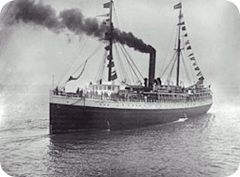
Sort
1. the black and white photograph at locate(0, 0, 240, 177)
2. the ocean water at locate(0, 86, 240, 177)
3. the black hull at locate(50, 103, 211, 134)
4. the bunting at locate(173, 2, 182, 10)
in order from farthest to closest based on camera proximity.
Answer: the black hull at locate(50, 103, 211, 134)
the bunting at locate(173, 2, 182, 10)
the black and white photograph at locate(0, 0, 240, 177)
the ocean water at locate(0, 86, 240, 177)

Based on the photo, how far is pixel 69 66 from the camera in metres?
4.04

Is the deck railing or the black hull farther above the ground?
the deck railing

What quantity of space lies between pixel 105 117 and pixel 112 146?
59cm

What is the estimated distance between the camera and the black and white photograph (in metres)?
3.95

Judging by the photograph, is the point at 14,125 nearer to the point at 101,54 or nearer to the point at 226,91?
the point at 101,54

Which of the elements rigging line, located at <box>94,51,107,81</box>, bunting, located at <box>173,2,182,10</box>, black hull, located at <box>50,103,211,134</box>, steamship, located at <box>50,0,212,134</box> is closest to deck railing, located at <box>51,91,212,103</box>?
steamship, located at <box>50,0,212,134</box>

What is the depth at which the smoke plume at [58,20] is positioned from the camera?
4031 mm

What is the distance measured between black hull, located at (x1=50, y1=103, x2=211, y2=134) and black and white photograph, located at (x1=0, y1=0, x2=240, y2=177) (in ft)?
0.40

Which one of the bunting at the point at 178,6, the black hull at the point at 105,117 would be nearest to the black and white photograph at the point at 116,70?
the bunting at the point at 178,6

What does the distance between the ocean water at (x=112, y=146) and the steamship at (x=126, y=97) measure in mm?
211

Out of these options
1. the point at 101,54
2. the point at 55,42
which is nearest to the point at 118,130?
the point at 101,54

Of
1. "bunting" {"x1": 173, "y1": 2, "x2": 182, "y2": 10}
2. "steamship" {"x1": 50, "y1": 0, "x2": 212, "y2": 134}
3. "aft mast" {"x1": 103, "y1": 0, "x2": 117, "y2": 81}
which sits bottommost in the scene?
"steamship" {"x1": 50, "y1": 0, "x2": 212, "y2": 134}

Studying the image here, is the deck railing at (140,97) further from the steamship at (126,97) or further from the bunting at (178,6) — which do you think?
the bunting at (178,6)

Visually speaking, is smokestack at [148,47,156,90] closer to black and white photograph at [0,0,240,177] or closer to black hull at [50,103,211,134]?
black and white photograph at [0,0,240,177]
